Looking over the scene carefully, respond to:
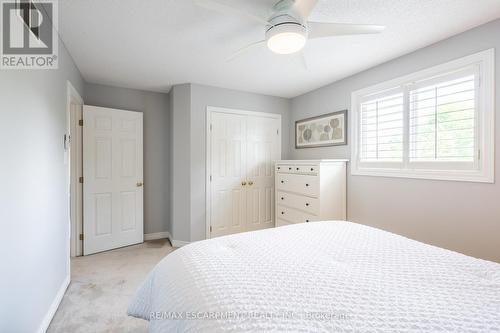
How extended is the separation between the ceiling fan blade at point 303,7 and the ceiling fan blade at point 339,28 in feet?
0.29

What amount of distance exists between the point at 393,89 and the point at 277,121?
5.93ft

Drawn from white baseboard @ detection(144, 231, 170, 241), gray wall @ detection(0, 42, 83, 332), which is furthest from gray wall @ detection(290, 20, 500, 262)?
gray wall @ detection(0, 42, 83, 332)

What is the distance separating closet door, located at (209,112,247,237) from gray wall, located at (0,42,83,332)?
5.77 feet

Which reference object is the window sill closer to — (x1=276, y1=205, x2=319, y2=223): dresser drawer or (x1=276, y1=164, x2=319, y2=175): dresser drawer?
(x1=276, y1=164, x2=319, y2=175): dresser drawer

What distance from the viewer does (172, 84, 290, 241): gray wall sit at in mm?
3299

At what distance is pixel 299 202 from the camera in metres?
3.06

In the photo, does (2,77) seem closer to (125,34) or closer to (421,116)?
(125,34)

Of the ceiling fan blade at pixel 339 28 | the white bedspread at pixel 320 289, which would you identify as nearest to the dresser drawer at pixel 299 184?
the white bedspread at pixel 320 289

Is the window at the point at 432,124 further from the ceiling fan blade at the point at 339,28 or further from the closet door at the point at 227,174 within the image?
the closet door at the point at 227,174

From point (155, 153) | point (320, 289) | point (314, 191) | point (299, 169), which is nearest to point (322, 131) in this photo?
point (299, 169)

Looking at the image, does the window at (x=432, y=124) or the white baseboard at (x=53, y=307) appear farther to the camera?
the window at (x=432, y=124)

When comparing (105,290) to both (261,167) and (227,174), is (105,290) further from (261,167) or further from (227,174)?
(261,167)

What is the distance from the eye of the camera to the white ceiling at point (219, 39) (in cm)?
168

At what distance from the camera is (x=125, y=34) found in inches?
80.0
